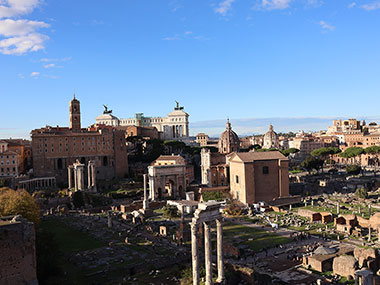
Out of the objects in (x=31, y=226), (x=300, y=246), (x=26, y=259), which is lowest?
(x=300, y=246)

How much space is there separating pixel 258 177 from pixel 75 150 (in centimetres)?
3179

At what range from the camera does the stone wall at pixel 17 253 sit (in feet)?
57.9

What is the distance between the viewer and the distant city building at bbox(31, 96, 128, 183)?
6000 cm

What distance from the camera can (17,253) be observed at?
18.0m

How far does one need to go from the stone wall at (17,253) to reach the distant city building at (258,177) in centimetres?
3161

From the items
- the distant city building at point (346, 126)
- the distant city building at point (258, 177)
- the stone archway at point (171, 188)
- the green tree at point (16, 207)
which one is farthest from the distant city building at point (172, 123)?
the green tree at point (16, 207)

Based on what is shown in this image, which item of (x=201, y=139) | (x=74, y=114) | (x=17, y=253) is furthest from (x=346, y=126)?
(x=17, y=253)

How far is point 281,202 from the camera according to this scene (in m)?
46.0

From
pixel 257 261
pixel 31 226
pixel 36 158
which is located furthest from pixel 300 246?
pixel 36 158

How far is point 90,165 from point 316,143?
78196 millimetres

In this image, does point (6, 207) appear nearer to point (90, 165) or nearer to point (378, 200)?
point (90, 165)

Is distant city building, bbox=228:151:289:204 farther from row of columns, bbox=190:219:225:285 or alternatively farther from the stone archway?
row of columns, bbox=190:219:225:285

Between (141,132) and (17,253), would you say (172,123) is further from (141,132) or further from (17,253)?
(17,253)

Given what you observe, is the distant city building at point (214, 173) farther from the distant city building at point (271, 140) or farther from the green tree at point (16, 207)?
the distant city building at point (271, 140)
